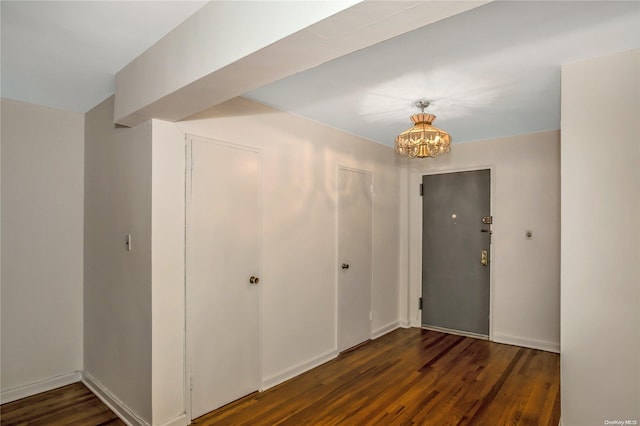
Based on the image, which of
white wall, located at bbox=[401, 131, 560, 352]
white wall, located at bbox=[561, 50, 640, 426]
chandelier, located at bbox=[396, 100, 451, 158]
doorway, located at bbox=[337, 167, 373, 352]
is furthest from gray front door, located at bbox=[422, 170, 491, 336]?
white wall, located at bbox=[561, 50, 640, 426]

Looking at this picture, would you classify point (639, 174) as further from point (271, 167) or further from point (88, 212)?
point (88, 212)

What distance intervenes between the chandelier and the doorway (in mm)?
984

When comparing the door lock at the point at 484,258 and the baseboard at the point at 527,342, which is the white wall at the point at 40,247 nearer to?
the door lock at the point at 484,258

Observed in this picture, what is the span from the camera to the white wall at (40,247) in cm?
277

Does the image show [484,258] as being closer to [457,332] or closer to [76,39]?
[457,332]

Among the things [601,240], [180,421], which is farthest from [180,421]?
[601,240]

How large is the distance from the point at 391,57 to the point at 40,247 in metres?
3.11

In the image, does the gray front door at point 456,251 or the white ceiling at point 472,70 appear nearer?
the white ceiling at point 472,70

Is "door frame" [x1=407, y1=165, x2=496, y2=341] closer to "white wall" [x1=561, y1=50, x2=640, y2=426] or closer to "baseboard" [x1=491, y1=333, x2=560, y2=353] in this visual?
"baseboard" [x1=491, y1=333, x2=560, y2=353]

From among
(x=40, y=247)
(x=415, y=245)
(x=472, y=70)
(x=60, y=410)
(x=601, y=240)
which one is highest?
(x=472, y=70)

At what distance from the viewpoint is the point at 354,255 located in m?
3.91

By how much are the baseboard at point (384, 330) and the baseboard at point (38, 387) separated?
2991 mm

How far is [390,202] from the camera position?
4.55 metres

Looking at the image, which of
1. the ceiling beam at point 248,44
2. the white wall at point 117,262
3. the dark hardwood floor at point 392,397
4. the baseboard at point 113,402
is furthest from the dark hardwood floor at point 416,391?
the ceiling beam at point 248,44
